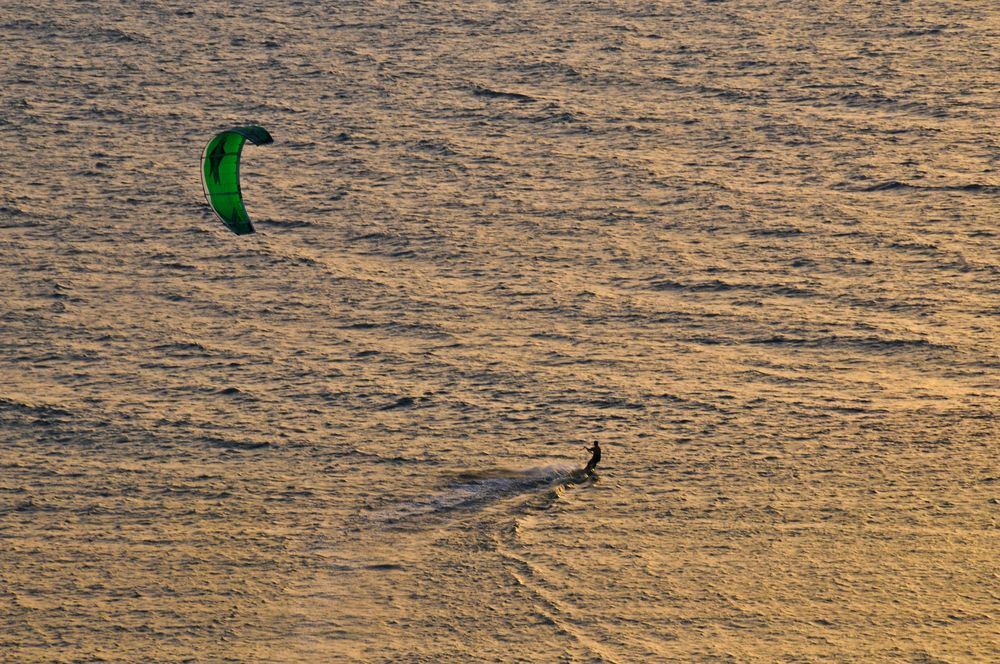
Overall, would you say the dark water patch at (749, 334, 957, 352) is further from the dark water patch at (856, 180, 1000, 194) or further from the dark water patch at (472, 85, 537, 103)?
the dark water patch at (472, 85, 537, 103)

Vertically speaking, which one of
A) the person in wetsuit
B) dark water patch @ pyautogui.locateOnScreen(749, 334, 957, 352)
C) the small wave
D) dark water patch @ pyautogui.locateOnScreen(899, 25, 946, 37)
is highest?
dark water patch @ pyautogui.locateOnScreen(899, 25, 946, 37)

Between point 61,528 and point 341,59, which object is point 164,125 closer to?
point 341,59

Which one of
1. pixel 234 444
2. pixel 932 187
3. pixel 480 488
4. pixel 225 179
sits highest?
pixel 225 179

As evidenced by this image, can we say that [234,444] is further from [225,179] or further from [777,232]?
[777,232]

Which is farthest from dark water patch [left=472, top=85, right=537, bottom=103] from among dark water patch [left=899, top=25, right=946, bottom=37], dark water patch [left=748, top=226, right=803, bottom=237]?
dark water patch [left=899, top=25, right=946, bottom=37]

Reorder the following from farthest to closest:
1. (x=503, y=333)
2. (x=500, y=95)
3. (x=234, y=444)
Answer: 1. (x=500, y=95)
2. (x=503, y=333)
3. (x=234, y=444)

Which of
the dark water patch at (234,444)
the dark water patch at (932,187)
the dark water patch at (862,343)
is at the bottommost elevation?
the dark water patch at (234,444)

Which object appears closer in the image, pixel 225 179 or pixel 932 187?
pixel 225 179

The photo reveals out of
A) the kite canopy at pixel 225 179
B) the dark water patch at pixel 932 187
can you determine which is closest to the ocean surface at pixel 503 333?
the dark water patch at pixel 932 187

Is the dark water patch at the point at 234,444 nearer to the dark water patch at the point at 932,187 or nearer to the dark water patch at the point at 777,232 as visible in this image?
the dark water patch at the point at 777,232

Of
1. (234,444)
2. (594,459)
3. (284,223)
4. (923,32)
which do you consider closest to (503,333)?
(594,459)
